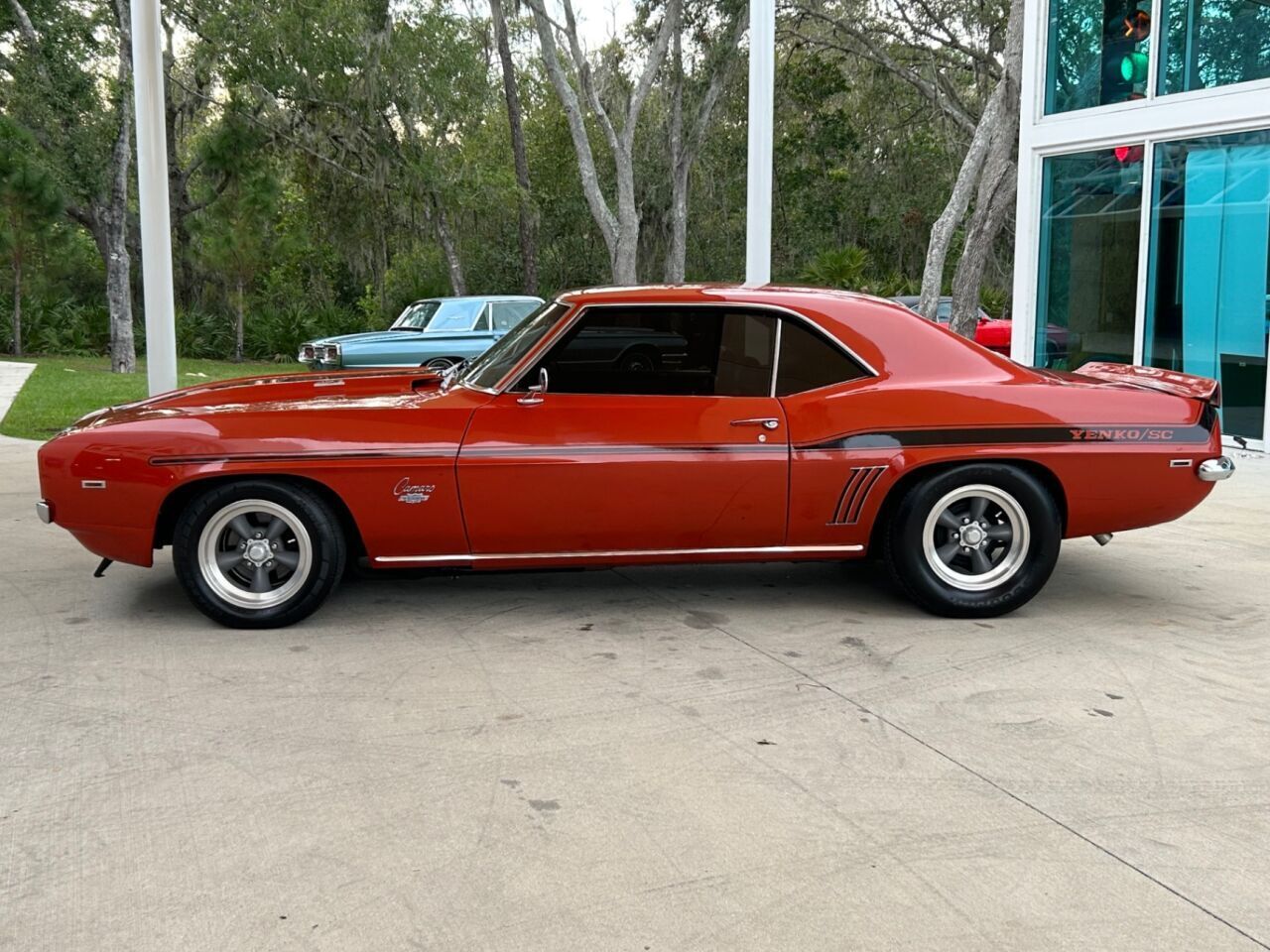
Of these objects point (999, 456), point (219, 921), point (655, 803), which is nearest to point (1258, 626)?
point (999, 456)

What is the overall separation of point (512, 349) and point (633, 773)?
8.17 ft

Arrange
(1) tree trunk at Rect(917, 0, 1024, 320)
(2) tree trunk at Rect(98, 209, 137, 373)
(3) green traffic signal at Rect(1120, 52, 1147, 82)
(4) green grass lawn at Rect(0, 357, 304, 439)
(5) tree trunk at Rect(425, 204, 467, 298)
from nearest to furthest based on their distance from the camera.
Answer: (3) green traffic signal at Rect(1120, 52, 1147, 82) → (4) green grass lawn at Rect(0, 357, 304, 439) → (1) tree trunk at Rect(917, 0, 1024, 320) → (2) tree trunk at Rect(98, 209, 137, 373) → (5) tree trunk at Rect(425, 204, 467, 298)

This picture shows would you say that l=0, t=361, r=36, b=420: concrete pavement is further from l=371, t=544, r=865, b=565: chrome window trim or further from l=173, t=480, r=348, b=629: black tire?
l=371, t=544, r=865, b=565: chrome window trim

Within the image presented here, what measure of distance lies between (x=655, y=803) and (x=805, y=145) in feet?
113

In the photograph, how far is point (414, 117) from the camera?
1046 inches

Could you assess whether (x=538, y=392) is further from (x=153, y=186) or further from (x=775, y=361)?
(x=153, y=186)

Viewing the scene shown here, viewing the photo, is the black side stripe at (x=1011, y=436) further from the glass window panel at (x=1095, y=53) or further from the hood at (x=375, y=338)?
the hood at (x=375, y=338)

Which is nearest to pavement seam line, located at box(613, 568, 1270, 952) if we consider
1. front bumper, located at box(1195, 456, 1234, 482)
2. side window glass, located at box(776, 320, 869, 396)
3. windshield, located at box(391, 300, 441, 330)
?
side window glass, located at box(776, 320, 869, 396)

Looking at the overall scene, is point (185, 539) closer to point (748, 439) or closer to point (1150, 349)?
point (748, 439)

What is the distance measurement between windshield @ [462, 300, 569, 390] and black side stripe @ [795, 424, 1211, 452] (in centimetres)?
127

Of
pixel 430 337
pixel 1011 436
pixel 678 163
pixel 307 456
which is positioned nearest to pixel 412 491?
pixel 307 456

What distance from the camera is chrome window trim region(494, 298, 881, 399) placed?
5480 mm

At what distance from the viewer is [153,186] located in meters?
10.1

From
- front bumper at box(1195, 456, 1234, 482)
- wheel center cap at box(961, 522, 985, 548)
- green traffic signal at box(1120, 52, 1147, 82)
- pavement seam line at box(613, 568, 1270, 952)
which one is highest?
green traffic signal at box(1120, 52, 1147, 82)
